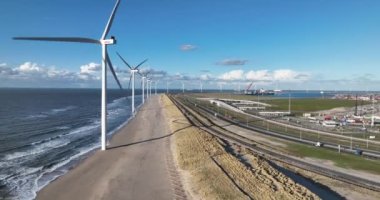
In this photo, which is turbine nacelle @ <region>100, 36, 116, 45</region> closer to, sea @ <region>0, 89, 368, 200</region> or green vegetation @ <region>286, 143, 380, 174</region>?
sea @ <region>0, 89, 368, 200</region>

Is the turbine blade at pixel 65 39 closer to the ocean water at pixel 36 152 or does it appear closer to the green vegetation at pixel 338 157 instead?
the ocean water at pixel 36 152

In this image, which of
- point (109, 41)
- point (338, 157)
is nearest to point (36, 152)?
point (109, 41)

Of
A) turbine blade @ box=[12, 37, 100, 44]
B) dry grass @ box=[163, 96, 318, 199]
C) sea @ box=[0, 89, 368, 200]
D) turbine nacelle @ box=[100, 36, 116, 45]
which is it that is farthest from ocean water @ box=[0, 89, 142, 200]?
turbine nacelle @ box=[100, 36, 116, 45]

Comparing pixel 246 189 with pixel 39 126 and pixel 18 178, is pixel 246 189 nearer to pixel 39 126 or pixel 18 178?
pixel 18 178

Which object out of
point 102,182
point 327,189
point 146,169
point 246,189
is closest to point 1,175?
point 102,182

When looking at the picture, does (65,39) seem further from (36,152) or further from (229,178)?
(229,178)

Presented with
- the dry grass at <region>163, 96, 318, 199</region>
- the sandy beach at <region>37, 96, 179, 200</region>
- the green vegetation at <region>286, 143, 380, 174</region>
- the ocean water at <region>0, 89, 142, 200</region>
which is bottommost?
the green vegetation at <region>286, 143, 380, 174</region>
